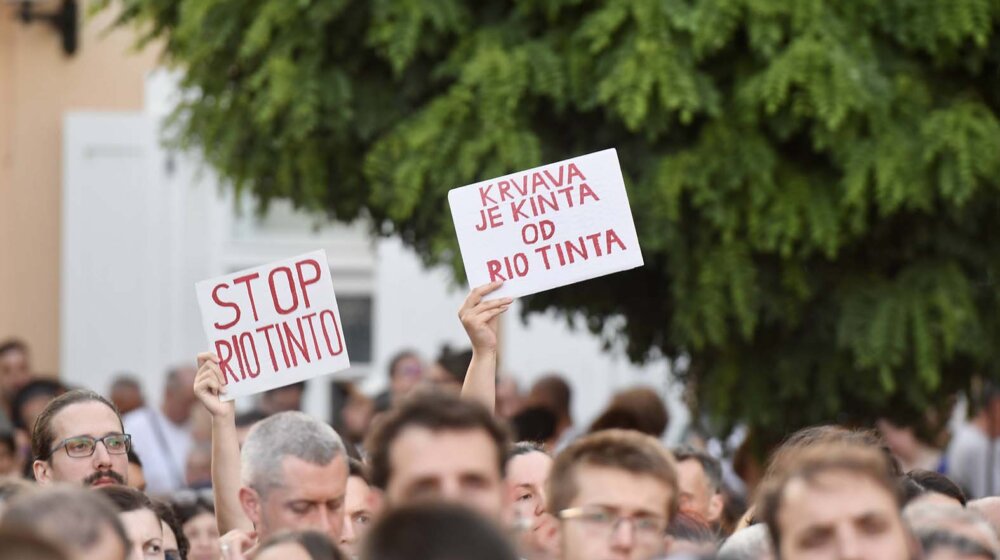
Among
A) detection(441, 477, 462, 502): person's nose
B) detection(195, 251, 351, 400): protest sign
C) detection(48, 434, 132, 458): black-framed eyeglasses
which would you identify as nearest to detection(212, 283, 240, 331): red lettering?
detection(195, 251, 351, 400): protest sign

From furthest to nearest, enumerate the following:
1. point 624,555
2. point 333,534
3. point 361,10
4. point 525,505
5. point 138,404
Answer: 1. point 138,404
2. point 361,10
3. point 525,505
4. point 333,534
5. point 624,555

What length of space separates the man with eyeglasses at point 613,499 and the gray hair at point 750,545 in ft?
0.59

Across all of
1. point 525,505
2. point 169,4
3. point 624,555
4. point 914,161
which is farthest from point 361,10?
point 624,555

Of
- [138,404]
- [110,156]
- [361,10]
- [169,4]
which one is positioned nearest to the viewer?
[361,10]

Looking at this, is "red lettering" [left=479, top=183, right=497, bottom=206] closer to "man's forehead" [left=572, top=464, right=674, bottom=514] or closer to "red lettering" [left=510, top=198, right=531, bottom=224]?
"red lettering" [left=510, top=198, right=531, bottom=224]

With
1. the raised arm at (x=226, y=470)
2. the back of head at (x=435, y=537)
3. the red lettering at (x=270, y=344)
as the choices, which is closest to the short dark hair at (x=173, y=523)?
the raised arm at (x=226, y=470)

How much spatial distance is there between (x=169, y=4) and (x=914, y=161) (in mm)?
3382

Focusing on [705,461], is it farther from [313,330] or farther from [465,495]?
[465,495]

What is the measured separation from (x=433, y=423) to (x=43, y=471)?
7.80ft

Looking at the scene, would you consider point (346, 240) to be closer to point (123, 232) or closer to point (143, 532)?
point (123, 232)

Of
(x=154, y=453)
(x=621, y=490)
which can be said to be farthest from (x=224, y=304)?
(x=154, y=453)

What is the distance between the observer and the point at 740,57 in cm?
770

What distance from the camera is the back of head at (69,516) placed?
3.88 metres

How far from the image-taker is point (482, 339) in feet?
18.7
